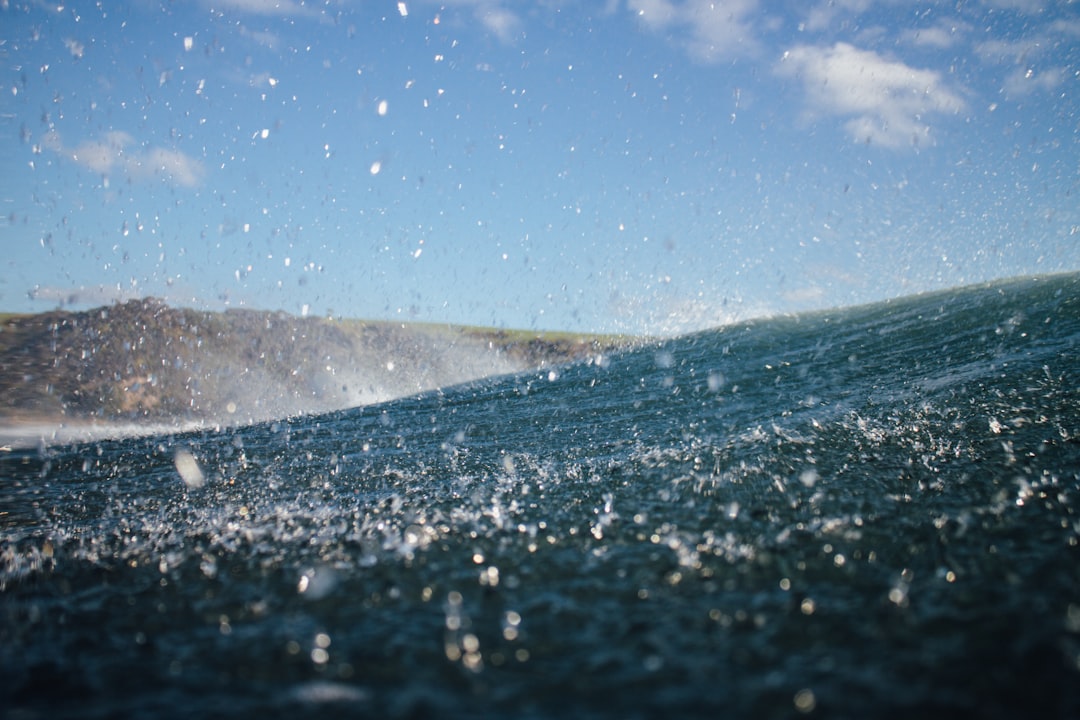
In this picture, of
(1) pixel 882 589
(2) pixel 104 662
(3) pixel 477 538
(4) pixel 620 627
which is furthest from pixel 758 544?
(2) pixel 104 662

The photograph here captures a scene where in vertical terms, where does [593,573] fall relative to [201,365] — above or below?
below

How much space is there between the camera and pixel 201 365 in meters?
34.6

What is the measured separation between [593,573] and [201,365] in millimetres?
35875

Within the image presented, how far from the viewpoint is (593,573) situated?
421 cm

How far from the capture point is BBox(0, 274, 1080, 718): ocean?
9.09ft

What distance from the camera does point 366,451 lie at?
10539 mm

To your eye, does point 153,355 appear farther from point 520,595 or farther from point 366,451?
point 520,595

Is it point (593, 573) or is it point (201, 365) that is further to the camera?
point (201, 365)

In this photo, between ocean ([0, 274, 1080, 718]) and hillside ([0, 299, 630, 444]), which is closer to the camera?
ocean ([0, 274, 1080, 718])

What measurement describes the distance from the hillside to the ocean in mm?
16849

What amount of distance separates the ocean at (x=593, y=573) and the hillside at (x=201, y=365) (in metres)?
16.8

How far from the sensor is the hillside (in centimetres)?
2678

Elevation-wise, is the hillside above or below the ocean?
above

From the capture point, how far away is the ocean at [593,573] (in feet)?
9.09
